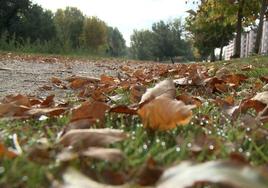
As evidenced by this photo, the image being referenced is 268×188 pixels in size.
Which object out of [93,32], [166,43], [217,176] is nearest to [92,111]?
[217,176]

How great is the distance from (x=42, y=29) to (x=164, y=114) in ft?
113

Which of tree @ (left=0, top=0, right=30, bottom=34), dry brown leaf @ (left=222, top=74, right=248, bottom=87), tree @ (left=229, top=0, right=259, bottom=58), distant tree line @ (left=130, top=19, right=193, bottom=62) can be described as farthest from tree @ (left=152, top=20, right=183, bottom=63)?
dry brown leaf @ (left=222, top=74, right=248, bottom=87)

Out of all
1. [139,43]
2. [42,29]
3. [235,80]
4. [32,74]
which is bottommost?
[139,43]

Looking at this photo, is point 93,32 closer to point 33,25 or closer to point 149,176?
point 33,25

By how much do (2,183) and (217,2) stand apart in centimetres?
1950

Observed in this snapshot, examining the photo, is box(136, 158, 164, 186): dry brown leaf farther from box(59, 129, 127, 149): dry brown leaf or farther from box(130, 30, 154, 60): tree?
box(130, 30, 154, 60): tree

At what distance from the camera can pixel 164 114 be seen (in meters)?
1.24

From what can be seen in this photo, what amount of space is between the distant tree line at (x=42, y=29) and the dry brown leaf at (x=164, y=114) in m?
18.5

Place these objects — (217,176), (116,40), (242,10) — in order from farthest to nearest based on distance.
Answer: (116,40), (242,10), (217,176)

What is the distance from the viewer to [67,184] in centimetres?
75

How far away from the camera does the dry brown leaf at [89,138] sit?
1.03 meters

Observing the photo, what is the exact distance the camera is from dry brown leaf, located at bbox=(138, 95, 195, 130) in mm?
1221

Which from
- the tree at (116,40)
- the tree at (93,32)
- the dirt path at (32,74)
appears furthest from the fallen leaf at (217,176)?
the tree at (116,40)

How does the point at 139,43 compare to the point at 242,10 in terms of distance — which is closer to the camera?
the point at 242,10
